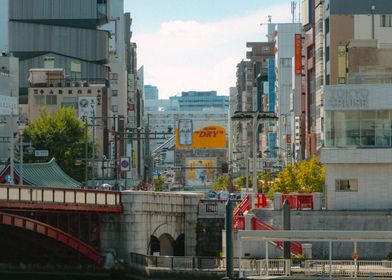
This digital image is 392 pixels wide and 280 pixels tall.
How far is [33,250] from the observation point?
7925 cm

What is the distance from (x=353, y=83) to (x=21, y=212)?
21574 mm

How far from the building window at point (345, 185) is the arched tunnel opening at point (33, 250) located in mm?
15678

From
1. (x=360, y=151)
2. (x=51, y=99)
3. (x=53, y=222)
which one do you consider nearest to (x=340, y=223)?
(x=360, y=151)

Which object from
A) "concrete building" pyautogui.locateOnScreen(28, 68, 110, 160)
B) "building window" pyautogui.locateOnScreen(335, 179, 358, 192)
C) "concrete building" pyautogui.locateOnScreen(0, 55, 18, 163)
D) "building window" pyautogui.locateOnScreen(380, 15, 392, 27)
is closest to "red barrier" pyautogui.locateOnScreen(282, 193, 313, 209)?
"building window" pyautogui.locateOnScreen(335, 179, 358, 192)

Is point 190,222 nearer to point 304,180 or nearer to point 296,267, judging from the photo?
point 296,267

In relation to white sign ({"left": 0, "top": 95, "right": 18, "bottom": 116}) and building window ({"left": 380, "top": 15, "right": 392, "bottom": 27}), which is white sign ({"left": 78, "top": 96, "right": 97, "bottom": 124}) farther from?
building window ({"left": 380, "top": 15, "right": 392, "bottom": 27})

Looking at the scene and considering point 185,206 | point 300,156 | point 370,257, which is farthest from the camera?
point 300,156

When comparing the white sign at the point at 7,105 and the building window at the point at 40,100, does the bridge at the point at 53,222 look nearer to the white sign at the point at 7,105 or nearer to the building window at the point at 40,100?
the white sign at the point at 7,105

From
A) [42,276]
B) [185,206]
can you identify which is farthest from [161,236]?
[42,276]

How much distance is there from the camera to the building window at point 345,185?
2923 inches

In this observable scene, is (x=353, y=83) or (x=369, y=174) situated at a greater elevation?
(x=353, y=83)

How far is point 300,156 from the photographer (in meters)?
170

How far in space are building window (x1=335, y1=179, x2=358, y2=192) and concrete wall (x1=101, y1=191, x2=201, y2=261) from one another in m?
10.8

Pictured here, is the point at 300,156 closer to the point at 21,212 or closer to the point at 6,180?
the point at 6,180
